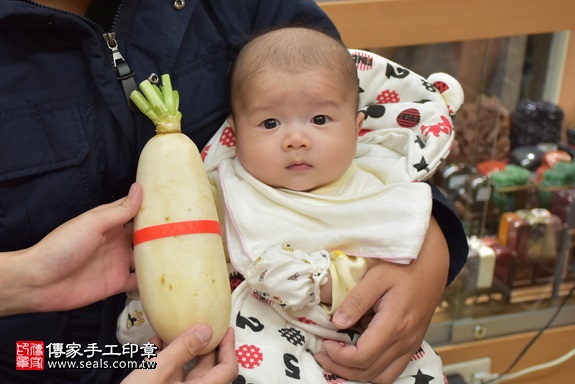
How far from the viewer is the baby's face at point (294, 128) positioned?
3.85 feet

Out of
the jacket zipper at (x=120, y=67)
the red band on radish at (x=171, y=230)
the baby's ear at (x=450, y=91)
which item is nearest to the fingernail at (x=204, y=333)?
the red band on radish at (x=171, y=230)

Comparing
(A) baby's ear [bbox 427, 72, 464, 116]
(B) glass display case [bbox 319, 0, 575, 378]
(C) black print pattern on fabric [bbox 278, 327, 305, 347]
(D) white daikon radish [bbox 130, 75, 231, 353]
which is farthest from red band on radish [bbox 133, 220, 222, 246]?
(B) glass display case [bbox 319, 0, 575, 378]

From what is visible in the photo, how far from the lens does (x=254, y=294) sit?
3.80 ft

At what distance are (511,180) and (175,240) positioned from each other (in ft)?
5.01

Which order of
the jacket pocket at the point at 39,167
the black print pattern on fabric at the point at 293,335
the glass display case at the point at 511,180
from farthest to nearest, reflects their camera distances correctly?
the glass display case at the point at 511,180 < the black print pattern on fabric at the point at 293,335 < the jacket pocket at the point at 39,167

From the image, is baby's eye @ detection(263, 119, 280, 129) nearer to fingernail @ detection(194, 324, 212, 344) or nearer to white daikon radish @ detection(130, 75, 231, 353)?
white daikon radish @ detection(130, 75, 231, 353)

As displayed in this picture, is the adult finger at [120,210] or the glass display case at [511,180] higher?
the adult finger at [120,210]

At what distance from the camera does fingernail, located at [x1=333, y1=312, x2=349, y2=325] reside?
108 cm

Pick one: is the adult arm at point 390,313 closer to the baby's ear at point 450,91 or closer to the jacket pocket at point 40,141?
the baby's ear at point 450,91

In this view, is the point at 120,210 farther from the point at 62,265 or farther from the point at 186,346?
the point at 186,346

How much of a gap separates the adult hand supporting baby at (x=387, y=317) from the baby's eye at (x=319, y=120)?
0.29 m

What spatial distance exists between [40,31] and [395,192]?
0.69 m

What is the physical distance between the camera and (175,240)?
0.98 meters

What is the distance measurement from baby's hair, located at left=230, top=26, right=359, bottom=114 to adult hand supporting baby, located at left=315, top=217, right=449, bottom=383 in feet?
1.22
